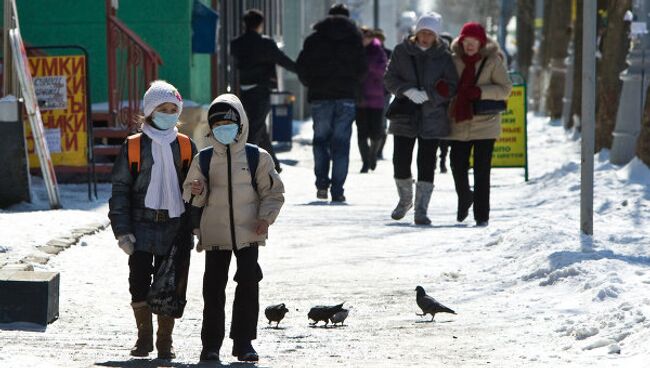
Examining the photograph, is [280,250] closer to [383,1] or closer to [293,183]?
[293,183]

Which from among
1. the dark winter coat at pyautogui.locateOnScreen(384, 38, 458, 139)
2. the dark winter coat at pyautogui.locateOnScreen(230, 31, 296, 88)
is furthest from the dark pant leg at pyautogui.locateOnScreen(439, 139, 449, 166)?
the dark winter coat at pyautogui.locateOnScreen(384, 38, 458, 139)

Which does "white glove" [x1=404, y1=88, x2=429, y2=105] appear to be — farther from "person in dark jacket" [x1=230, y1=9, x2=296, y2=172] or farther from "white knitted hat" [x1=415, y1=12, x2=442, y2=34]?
"person in dark jacket" [x1=230, y1=9, x2=296, y2=172]

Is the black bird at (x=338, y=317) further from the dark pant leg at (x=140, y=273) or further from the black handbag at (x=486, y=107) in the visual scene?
the black handbag at (x=486, y=107)

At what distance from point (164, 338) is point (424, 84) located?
5.66 meters

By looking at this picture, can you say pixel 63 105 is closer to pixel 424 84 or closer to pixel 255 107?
pixel 255 107

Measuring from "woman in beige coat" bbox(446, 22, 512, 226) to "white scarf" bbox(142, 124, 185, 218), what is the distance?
537 centimetres

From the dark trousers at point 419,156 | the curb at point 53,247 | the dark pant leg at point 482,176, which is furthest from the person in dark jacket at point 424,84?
the curb at point 53,247

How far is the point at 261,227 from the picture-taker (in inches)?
296

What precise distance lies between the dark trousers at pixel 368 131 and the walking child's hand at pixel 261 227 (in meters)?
12.8

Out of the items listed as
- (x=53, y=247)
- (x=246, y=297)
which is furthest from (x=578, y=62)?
(x=246, y=297)

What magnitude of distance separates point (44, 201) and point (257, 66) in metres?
3.49

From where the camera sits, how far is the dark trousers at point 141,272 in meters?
7.67

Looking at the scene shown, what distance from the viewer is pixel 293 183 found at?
731 inches

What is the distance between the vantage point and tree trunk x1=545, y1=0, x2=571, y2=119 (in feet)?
107
